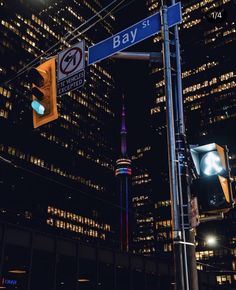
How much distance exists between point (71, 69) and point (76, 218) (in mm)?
139604

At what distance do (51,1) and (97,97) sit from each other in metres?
45.1

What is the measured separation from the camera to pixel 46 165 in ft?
456

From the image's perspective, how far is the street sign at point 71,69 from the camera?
9484 millimetres

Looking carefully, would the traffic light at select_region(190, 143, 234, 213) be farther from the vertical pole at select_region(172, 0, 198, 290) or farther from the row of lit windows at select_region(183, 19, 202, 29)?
the row of lit windows at select_region(183, 19, 202, 29)

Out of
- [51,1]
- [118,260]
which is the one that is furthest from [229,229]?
[51,1]

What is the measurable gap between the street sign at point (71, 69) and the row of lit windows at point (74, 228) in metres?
128

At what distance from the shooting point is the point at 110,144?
17638 cm

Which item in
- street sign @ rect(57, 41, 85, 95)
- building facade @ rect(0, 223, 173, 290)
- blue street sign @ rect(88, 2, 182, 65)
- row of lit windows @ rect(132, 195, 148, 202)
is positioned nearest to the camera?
blue street sign @ rect(88, 2, 182, 65)

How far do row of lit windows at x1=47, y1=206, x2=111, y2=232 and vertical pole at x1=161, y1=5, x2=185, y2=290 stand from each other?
425 feet

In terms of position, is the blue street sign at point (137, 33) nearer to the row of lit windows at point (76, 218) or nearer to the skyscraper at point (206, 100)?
the row of lit windows at point (76, 218)

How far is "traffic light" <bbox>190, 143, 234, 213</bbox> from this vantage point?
6.24 meters

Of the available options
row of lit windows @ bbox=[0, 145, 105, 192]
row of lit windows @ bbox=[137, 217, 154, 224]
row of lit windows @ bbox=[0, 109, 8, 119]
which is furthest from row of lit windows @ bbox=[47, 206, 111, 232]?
row of lit windows @ bbox=[0, 109, 8, 119]

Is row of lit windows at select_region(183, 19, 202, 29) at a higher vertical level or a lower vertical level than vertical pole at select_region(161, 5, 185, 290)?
higher

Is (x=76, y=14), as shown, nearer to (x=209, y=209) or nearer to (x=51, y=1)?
(x=51, y=1)
